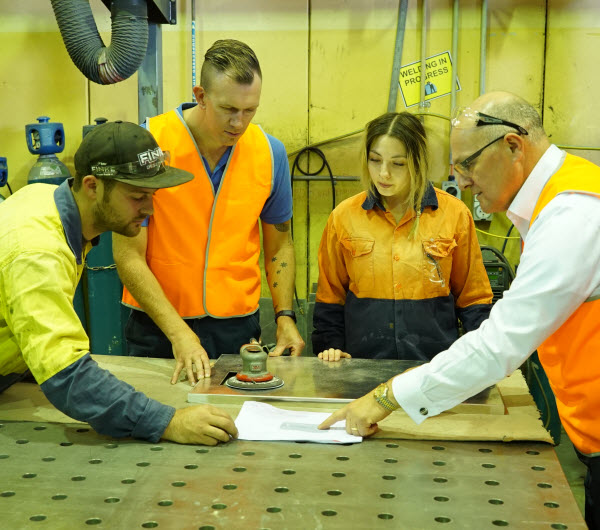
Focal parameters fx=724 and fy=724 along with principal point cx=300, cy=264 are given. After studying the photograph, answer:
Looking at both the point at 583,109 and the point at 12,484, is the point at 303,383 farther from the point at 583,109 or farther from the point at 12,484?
the point at 583,109

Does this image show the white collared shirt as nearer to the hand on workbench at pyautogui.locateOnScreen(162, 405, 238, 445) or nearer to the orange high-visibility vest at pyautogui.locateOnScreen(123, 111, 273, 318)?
the hand on workbench at pyautogui.locateOnScreen(162, 405, 238, 445)

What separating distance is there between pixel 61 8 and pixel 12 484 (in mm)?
2499

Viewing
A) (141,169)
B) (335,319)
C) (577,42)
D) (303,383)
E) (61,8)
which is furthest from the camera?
(577,42)

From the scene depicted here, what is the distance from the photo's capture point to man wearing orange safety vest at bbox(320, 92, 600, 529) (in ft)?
4.77

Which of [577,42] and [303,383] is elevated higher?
[577,42]

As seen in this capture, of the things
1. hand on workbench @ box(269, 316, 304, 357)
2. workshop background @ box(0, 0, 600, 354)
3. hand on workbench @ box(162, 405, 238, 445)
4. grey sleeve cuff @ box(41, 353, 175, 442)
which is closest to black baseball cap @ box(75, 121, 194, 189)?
grey sleeve cuff @ box(41, 353, 175, 442)

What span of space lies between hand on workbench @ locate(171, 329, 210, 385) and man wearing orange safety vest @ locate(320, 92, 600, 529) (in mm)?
491

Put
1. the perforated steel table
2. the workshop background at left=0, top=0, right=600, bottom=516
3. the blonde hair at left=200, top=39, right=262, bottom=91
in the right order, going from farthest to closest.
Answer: the workshop background at left=0, top=0, right=600, bottom=516, the blonde hair at left=200, top=39, right=262, bottom=91, the perforated steel table

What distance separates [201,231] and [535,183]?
44.1 inches

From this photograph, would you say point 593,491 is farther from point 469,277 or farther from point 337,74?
point 337,74

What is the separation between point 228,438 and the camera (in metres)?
1.61

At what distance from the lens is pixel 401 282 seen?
242 centimetres

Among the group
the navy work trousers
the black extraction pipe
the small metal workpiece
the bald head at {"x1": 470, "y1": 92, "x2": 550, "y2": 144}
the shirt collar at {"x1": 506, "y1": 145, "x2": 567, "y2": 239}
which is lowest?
the navy work trousers

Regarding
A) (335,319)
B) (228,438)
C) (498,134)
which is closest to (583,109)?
(335,319)
